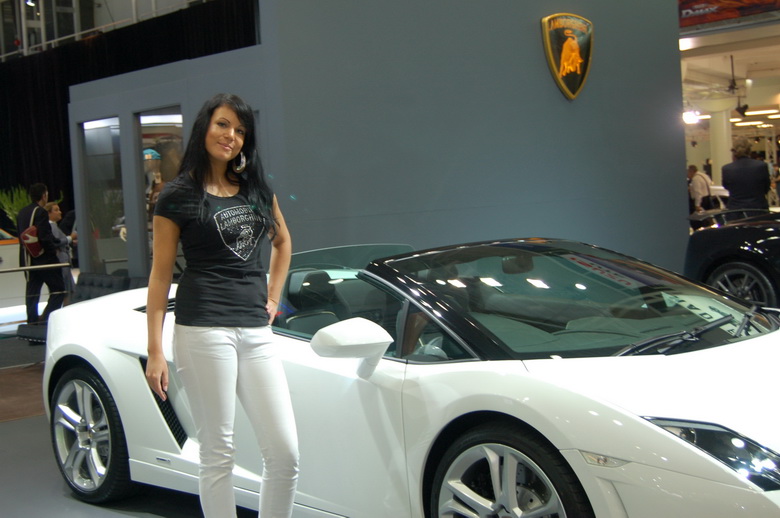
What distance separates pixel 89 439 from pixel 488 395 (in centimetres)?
204

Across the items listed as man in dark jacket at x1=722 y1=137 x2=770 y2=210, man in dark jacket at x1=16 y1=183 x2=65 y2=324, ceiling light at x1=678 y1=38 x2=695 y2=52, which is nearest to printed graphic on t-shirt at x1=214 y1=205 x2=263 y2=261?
man in dark jacket at x1=16 y1=183 x2=65 y2=324

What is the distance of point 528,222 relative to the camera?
769cm

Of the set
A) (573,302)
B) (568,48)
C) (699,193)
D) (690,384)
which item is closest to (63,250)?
(568,48)

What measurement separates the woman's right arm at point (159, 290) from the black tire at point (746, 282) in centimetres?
511

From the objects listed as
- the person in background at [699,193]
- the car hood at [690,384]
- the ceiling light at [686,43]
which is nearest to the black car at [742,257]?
the car hood at [690,384]

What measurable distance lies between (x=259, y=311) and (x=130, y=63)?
14963mm

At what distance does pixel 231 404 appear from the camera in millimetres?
2492

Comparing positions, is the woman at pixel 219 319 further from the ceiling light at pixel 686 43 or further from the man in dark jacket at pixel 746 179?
the ceiling light at pixel 686 43

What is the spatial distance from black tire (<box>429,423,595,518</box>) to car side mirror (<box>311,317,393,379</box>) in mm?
367

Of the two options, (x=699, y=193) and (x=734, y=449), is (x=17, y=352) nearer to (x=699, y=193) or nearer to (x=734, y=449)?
(x=734, y=449)

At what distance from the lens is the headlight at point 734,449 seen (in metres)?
1.91

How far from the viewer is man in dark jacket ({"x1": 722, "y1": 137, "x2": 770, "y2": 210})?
8828mm

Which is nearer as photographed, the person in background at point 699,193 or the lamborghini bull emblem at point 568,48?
the lamborghini bull emblem at point 568,48

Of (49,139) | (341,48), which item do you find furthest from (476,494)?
(49,139)
